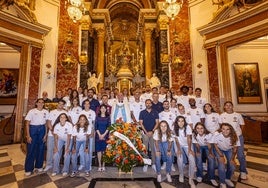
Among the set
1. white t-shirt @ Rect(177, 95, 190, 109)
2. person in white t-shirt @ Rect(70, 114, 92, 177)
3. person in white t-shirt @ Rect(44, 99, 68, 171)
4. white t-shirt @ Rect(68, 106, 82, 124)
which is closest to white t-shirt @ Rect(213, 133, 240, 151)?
white t-shirt @ Rect(177, 95, 190, 109)

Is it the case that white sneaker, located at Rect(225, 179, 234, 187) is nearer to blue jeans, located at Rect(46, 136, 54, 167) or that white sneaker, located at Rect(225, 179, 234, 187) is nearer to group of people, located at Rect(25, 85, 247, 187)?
group of people, located at Rect(25, 85, 247, 187)

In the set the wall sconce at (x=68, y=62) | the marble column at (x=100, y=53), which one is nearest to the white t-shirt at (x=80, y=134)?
the wall sconce at (x=68, y=62)

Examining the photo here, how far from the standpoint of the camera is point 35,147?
4.04 meters

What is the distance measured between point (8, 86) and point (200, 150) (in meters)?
11.2

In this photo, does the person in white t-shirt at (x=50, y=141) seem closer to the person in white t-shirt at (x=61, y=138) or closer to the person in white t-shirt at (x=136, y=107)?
the person in white t-shirt at (x=61, y=138)

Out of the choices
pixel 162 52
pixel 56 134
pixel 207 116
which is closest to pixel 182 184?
pixel 207 116

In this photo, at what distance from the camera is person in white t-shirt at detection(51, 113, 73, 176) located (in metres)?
3.90

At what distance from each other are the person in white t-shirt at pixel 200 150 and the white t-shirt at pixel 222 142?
99mm

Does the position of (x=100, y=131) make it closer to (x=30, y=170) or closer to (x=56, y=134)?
(x=56, y=134)

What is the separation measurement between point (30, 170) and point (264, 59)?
1222 centimetres

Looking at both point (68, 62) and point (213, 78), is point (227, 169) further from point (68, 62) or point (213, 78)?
point (68, 62)

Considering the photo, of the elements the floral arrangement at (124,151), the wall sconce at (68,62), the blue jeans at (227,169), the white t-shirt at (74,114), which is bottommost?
the blue jeans at (227,169)

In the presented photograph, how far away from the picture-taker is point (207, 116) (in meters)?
4.46

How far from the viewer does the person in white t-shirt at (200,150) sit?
3.49 meters
